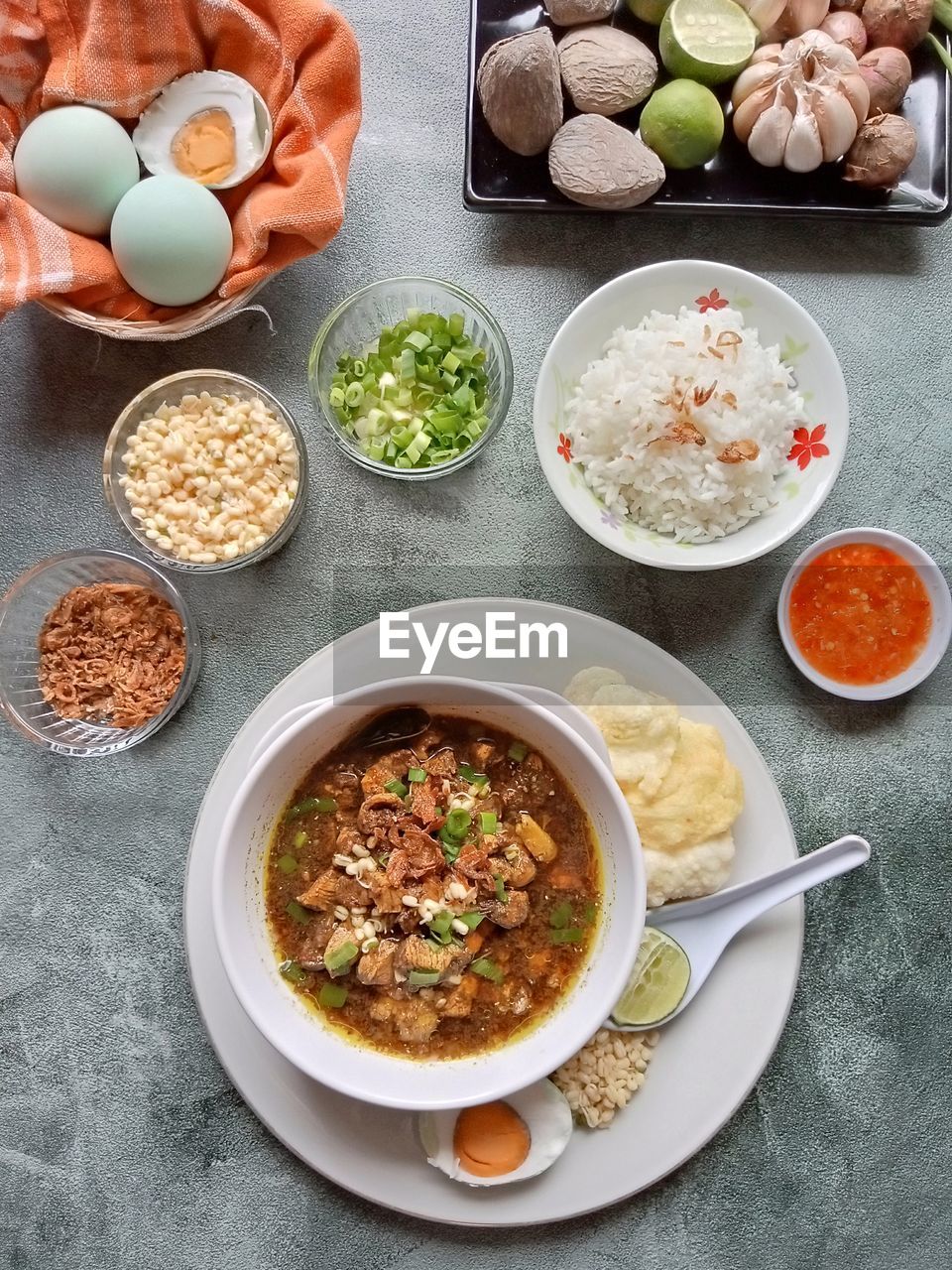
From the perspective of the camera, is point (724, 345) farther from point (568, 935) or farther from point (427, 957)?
point (427, 957)

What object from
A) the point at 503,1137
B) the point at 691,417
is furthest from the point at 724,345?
the point at 503,1137

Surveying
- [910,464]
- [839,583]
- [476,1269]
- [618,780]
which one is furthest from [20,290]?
[476,1269]

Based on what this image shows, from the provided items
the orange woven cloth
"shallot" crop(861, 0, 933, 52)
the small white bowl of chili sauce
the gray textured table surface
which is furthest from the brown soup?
"shallot" crop(861, 0, 933, 52)

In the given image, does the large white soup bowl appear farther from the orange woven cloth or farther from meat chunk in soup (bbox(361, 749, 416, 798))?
the orange woven cloth

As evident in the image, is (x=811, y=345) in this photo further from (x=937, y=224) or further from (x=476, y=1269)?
(x=476, y=1269)

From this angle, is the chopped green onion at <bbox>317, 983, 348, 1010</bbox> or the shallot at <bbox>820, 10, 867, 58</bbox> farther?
the shallot at <bbox>820, 10, 867, 58</bbox>
